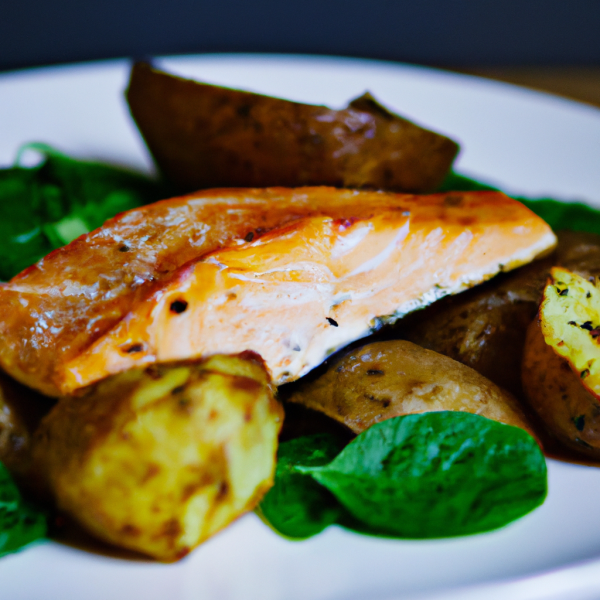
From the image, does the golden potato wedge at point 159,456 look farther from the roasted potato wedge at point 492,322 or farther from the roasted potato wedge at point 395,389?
the roasted potato wedge at point 492,322

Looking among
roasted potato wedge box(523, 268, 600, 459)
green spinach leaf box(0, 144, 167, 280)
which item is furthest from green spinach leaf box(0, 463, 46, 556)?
roasted potato wedge box(523, 268, 600, 459)

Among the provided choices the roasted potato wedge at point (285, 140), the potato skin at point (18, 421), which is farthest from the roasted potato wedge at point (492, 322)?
the potato skin at point (18, 421)

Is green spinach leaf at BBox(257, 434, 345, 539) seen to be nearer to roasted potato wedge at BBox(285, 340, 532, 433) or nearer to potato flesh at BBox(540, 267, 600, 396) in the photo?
roasted potato wedge at BBox(285, 340, 532, 433)

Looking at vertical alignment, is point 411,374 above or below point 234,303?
below

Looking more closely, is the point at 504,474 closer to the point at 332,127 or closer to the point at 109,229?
the point at 109,229

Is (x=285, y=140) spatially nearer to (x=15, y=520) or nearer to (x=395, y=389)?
(x=395, y=389)

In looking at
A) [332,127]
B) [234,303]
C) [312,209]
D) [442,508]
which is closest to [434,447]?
[442,508]

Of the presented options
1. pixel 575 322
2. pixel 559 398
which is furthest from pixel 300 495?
pixel 575 322
